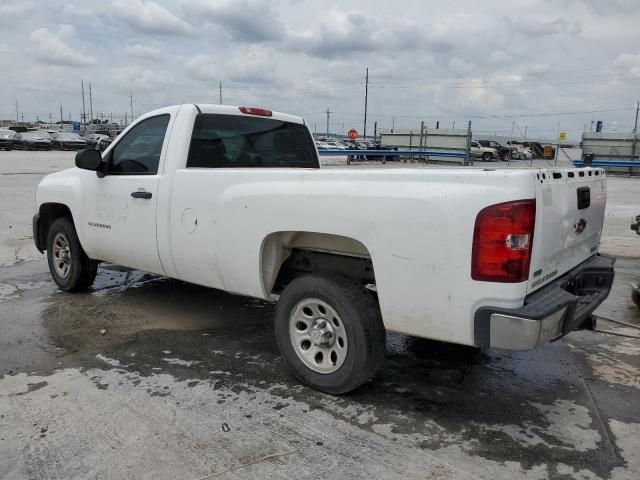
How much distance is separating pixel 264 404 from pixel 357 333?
76 cm

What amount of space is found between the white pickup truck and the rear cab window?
17 mm

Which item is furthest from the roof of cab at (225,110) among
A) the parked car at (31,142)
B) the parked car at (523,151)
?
the parked car at (31,142)

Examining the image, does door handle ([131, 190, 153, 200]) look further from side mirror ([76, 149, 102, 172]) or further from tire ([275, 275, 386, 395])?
tire ([275, 275, 386, 395])

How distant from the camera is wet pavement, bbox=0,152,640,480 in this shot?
2844mm

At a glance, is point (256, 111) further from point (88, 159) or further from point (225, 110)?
point (88, 159)

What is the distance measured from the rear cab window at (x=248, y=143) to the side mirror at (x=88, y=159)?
105cm

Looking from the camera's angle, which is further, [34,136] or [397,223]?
[34,136]

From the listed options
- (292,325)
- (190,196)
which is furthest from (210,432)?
(190,196)

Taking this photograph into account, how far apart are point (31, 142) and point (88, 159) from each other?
42582 mm

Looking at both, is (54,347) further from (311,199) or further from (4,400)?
(311,199)

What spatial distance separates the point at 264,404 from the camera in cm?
348

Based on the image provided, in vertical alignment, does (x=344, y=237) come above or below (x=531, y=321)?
above

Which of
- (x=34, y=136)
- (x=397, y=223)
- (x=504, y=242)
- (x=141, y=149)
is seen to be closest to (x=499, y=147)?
(x=34, y=136)

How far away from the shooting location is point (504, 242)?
275 centimetres
